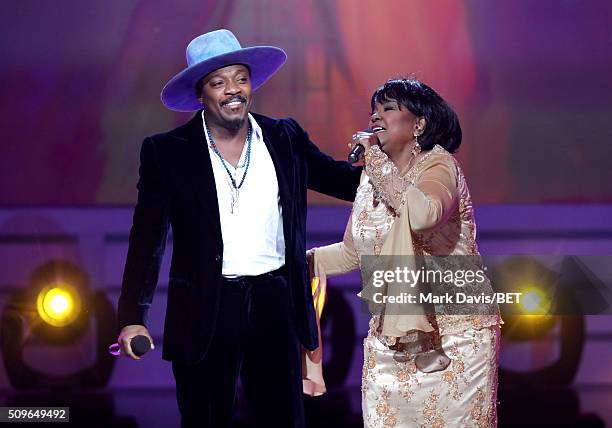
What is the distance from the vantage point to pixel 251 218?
275 centimetres

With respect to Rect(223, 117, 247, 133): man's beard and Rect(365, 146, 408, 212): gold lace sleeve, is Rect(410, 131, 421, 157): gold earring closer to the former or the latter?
Rect(365, 146, 408, 212): gold lace sleeve

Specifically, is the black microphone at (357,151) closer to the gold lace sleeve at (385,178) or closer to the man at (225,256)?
the gold lace sleeve at (385,178)

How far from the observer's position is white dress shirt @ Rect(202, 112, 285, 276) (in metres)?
2.72

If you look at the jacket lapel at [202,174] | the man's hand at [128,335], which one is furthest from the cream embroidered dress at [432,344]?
the man's hand at [128,335]

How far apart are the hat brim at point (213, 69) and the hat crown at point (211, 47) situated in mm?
33

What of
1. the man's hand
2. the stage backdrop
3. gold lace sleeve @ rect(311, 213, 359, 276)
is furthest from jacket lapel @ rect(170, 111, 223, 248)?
the stage backdrop

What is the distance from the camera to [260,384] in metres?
2.74

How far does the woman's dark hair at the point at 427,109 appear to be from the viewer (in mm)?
2814

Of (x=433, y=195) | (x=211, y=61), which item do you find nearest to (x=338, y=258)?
(x=433, y=195)

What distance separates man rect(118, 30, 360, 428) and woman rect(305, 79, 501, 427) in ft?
0.76

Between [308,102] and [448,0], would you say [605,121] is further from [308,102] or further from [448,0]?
[308,102]

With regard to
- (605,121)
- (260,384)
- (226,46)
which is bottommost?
(260,384)

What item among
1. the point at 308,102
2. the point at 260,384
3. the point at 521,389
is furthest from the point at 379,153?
the point at 521,389

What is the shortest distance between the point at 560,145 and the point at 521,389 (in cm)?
135
